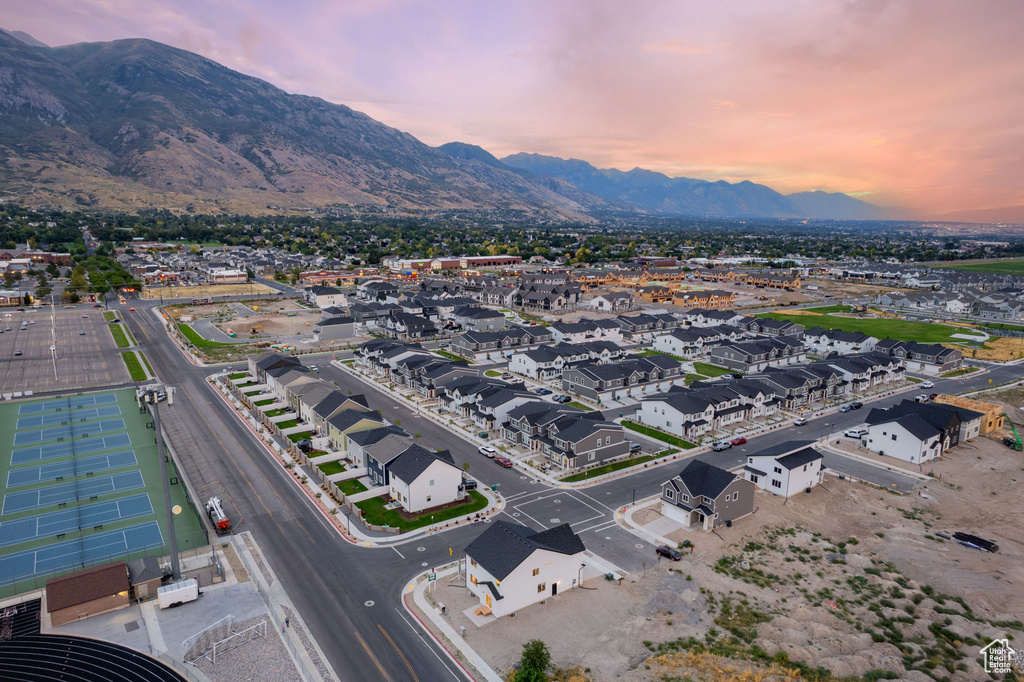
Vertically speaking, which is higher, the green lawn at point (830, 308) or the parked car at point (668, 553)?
the green lawn at point (830, 308)

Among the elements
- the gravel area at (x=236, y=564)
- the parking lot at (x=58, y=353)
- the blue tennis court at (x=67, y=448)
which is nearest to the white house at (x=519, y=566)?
the gravel area at (x=236, y=564)

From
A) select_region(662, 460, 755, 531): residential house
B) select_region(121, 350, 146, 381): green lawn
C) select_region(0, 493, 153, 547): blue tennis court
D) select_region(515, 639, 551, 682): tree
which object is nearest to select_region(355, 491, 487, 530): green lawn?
select_region(662, 460, 755, 531): residential house

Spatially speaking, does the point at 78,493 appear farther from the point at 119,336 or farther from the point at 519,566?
the point at 119,336

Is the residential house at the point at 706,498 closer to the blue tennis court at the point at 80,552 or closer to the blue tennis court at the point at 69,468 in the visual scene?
the blue tennis court at the point at 80,552

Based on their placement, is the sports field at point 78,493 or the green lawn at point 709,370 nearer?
the sports field at point 78,493

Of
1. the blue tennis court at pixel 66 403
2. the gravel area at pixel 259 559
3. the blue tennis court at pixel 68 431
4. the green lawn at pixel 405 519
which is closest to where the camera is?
the gravel area at pixel 259 559

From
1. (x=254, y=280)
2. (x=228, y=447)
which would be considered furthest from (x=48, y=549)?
(x=254, y=280)

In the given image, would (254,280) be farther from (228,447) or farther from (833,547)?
(833,547)
